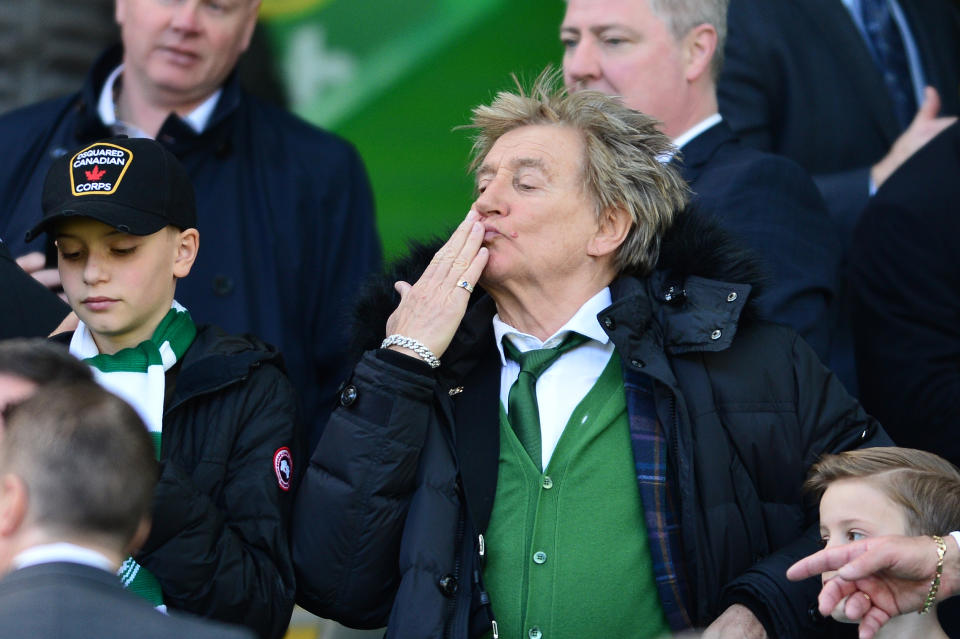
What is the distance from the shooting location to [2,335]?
3.32m

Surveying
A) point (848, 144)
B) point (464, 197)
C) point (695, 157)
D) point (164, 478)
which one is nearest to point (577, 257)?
point (695, 157)

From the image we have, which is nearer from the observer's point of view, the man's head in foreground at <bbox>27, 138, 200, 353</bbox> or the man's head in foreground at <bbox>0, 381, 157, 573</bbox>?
the man's head in foreground at <bbox>0, 381, 157, 573</bbox>

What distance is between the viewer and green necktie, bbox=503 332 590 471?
343cm

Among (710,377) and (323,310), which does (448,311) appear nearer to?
(710,377)

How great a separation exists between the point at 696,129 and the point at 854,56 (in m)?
1.00

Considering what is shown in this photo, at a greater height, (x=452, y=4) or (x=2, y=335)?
(x=452, y=4)

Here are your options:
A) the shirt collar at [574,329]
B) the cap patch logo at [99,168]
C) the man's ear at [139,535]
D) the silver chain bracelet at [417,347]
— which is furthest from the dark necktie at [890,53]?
the man's ear at [139,535]

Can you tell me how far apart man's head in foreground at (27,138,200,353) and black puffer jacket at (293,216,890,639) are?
495 millimetres

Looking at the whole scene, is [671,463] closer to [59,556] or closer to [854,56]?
[59,556]

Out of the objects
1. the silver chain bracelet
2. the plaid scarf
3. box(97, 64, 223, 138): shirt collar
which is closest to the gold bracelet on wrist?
the plaid scarf

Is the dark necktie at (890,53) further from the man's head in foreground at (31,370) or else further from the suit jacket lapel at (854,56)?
the man's head in foreground at (31,370)

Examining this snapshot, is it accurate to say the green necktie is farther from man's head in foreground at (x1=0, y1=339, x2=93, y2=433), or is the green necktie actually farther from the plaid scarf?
man's head in foreground at (x1=0, y1=339, x2=93, y2=433)

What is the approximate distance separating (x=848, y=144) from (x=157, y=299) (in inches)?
107

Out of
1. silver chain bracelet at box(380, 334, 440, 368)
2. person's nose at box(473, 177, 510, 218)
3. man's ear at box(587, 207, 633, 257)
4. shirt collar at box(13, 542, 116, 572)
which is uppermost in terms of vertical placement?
person's nose at box(473, 177, 510, 218)
